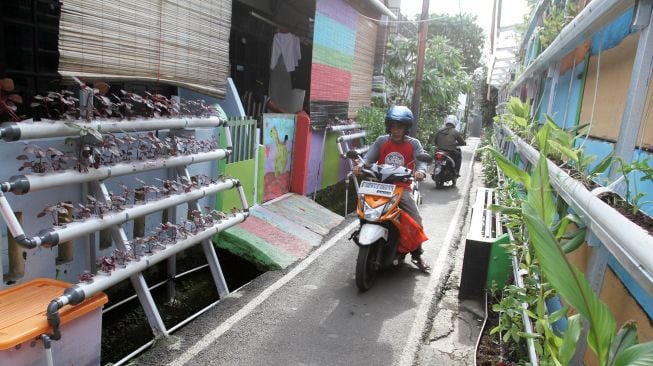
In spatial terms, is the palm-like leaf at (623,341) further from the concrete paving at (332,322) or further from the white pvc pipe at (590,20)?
the concrete paving at (332,322)

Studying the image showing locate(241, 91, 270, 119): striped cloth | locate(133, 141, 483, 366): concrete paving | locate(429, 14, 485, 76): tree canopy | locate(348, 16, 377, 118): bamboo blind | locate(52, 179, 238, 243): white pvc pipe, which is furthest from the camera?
locate(429, 14, 485, 76): tree canopy

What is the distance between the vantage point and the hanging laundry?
875 cm

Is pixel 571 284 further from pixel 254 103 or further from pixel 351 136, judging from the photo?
pixel 254 103

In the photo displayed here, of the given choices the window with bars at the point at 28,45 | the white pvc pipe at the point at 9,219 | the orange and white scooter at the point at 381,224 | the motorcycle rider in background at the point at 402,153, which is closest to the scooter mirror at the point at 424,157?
the orange and white scooter at the point at 381,224

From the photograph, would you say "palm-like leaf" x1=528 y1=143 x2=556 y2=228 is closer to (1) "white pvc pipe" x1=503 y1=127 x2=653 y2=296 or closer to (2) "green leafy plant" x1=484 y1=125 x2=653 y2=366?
(1) "white pvc pipe" x1=503 y1=127 x2=653 y2=296

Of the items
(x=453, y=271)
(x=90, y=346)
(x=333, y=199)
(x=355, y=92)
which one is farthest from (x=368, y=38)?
(x=90, y=346)

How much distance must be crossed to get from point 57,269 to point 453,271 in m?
4.14

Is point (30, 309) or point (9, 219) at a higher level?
point (9, 219)

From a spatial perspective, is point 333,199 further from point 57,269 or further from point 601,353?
point 601,353

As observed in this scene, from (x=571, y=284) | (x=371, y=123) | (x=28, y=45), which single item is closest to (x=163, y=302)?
(x=28, y=45)

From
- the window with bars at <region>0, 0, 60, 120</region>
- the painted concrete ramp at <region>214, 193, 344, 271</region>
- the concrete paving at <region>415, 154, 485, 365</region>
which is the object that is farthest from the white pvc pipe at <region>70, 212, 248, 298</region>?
the window with bars at <region>0, 0, 60, 120</region>

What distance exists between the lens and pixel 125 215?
126 inches

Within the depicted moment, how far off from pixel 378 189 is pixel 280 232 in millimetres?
1734

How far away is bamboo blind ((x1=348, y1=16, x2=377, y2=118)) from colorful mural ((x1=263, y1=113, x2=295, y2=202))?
110 inches
